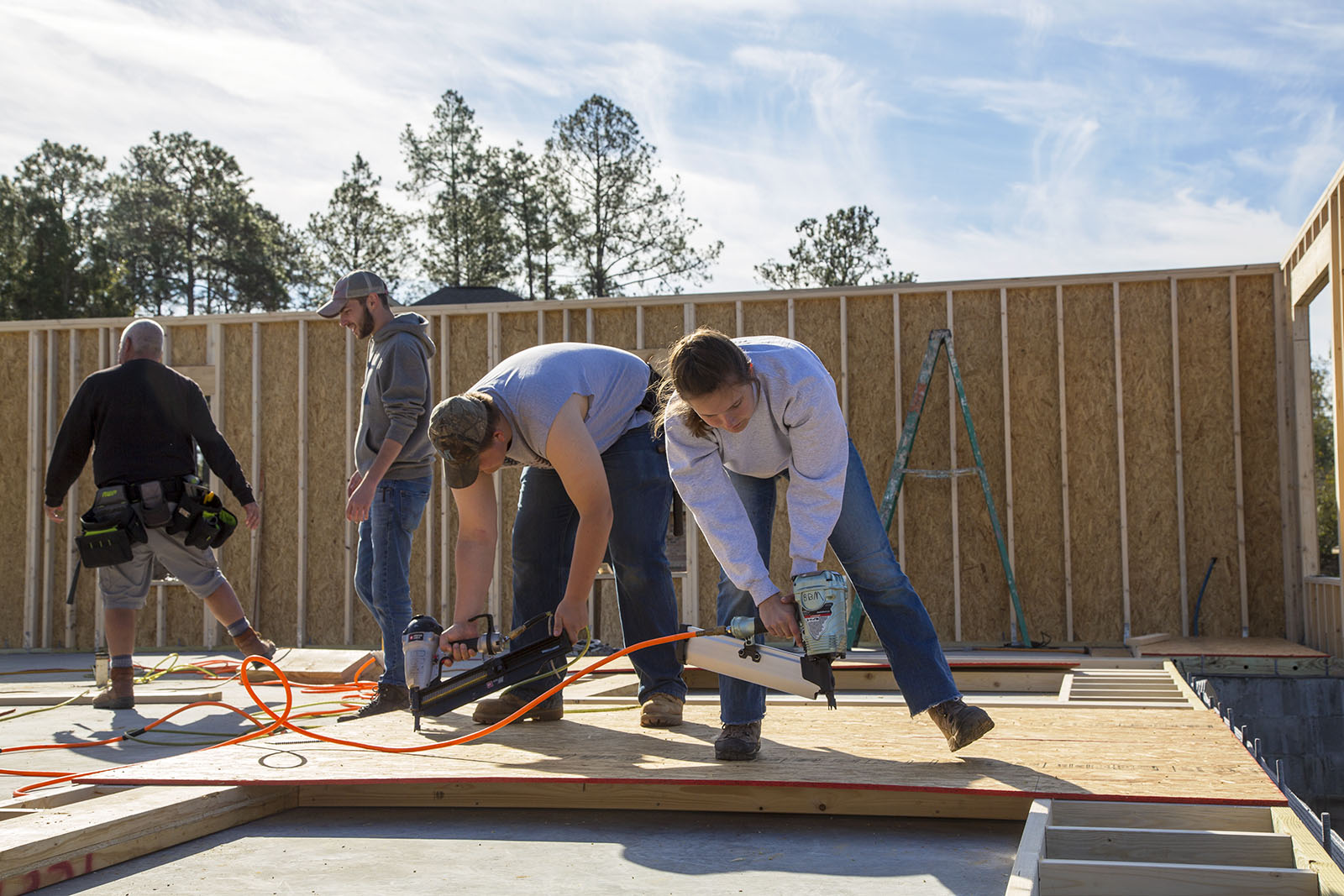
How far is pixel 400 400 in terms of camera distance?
393 cm

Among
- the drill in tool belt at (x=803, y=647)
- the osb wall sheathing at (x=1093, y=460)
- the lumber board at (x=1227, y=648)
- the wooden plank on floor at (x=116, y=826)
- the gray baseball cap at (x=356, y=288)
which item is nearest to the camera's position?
the wooden plank on floor at (x=116, y=826)

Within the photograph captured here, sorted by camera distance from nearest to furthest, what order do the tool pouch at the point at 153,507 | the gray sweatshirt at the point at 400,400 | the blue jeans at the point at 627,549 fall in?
the blue jeans at the point at 627,549, the gray sweatshirt at the point at 400,400, the tool pouch at the point at 153,507

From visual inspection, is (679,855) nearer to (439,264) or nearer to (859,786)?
(859,786)

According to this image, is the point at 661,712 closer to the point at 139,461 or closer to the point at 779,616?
the point at 779,616

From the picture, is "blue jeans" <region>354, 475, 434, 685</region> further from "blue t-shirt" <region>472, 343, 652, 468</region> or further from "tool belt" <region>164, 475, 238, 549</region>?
"blue t-shirt" <region>472, 343, 652, 468</region>

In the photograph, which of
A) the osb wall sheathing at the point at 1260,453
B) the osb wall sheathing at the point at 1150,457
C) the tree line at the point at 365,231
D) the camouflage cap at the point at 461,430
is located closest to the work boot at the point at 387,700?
the camouflage cap at the point at 461,430

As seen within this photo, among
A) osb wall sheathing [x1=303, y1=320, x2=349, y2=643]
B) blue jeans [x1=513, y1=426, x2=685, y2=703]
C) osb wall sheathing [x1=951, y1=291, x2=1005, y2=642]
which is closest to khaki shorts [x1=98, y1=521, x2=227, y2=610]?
blue jeans [x1=513, y1=426, x2=685, y2=703]

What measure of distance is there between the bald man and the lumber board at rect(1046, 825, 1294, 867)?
3289 millimetres

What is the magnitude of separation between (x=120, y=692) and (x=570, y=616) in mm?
2588

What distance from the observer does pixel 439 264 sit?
2317 cm

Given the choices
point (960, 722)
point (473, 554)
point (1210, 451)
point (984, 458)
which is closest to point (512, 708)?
point (473, 554)

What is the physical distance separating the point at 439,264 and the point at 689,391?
21755 millimetres

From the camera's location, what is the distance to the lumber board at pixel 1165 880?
1683 millimetres

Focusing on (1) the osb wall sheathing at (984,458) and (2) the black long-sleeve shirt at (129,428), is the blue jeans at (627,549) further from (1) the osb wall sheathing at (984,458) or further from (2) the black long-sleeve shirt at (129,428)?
(1) the osb wall sheathing at (984,458)
